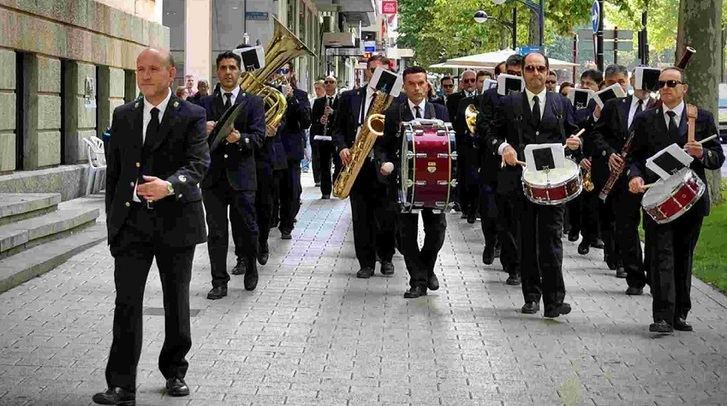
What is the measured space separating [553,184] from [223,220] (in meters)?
2.86

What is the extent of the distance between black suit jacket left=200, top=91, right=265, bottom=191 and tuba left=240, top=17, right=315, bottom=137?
645 mm

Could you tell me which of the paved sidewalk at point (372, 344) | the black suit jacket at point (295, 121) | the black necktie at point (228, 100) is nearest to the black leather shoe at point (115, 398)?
the paved sidewalk at point (372, 344)

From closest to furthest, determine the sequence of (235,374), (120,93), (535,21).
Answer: (235,374)
(120,93)
(535,21)

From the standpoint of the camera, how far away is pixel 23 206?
14766mm

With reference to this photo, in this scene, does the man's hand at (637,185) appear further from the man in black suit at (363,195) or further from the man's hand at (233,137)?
the man in black suit at (363,195)

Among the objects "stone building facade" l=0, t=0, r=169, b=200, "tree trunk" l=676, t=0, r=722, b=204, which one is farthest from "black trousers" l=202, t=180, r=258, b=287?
"tree trunk" l=676, t=0, r=722, b=204

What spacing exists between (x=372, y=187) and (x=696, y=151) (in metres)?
3.95

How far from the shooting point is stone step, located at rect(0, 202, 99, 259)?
13173mm

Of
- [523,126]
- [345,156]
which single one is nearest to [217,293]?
[345,156]

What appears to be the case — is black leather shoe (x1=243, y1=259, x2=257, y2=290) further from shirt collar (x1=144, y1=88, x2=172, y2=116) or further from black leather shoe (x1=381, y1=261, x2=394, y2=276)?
shirt collar (x1=144, y1=88, x2=172, y2=116)

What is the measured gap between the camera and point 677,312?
412 inches

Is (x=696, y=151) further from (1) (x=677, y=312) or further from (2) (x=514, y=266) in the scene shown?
(2) (x=514, y=266)

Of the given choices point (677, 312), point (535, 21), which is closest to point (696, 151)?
point (677, 312)

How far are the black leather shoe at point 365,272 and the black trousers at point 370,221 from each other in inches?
1.4
